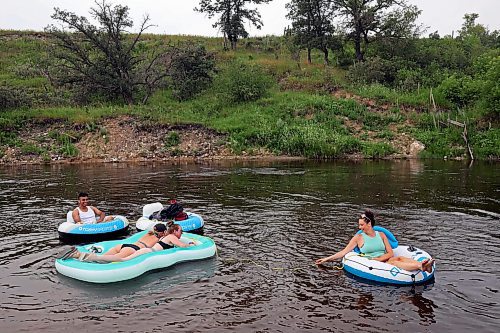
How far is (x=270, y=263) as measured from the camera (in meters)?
11.8

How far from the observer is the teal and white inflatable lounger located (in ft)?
34.1

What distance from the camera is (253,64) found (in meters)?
49.8

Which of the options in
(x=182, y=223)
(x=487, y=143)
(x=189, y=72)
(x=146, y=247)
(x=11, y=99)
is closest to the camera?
(x=146, y=247)

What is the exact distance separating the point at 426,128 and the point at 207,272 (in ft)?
99.5

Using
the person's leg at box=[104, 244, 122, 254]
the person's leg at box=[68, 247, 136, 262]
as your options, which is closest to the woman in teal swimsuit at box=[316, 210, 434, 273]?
the person's leg at box=[68, 247, 136, 262]

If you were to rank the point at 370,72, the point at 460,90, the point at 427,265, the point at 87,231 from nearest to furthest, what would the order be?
the point at 427,265 < the point at 87,231 < the point at 460,90 < the point at 370,72

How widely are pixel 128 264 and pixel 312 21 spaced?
4376 cm

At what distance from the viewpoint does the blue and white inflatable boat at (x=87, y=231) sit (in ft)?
44.7

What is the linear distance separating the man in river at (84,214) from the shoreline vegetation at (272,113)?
2106cm

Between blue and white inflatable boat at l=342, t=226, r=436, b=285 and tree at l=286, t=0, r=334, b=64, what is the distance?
41.3m

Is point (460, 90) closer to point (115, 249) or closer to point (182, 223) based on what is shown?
point (182, 223)

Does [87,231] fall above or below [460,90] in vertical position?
below

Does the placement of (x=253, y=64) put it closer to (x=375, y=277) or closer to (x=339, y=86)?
(x=339, y=86)

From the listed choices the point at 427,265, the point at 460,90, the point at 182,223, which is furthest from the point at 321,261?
the point at 460,90
